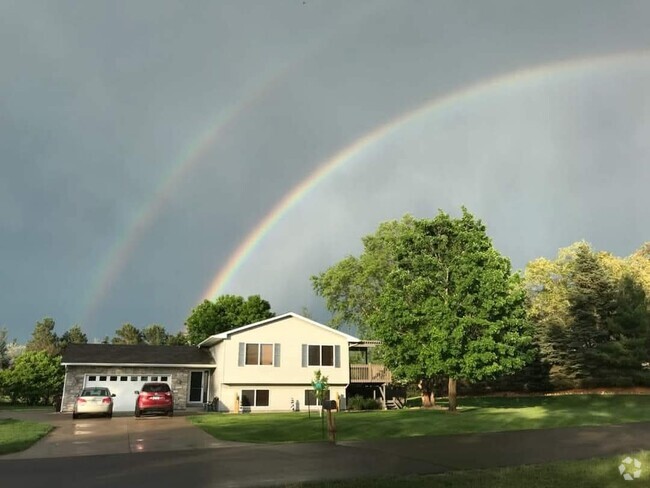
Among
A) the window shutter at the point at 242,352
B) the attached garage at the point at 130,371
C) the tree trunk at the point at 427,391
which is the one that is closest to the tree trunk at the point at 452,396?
the tree trunk at the point at 427,391

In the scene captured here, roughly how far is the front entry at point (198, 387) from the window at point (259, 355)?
499 cm

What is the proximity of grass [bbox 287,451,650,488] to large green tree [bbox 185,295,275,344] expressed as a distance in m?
52.2

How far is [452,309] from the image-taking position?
27516mm

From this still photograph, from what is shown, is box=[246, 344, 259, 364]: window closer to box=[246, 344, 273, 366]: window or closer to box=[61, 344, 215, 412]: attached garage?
box=[246, 344, 273, 366]: window

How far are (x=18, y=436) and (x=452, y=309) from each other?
64.5 ft

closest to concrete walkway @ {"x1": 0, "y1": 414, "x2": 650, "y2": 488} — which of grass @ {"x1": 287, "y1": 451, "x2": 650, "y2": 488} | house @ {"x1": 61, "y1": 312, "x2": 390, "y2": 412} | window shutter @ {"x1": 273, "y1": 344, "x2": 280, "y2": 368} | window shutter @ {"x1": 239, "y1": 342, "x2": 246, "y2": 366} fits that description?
grass @ {"x1": 287, "y1": 451, "x2": 650, "y2": 488}

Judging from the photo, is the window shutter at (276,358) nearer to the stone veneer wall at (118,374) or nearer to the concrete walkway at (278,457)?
the stone veneer wall at (118,374)

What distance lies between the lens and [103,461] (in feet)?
37.8

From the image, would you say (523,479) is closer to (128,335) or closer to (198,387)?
(198,387)

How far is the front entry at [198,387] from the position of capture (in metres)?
36.9

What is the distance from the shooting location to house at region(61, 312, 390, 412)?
33.3m

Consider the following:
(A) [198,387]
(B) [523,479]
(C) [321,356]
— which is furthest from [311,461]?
(A) [198,387]

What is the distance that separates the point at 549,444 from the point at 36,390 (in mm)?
43889

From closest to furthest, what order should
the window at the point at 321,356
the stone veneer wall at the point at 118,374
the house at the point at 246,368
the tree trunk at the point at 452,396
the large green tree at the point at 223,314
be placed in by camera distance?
1. the tree trunk at the point at 452,396
2. the stone veneer wall at the point at 118,374
3. the house at the point at 246,368
4. the window at the point at 321,356
5. the large green tree at the point at 223,314
